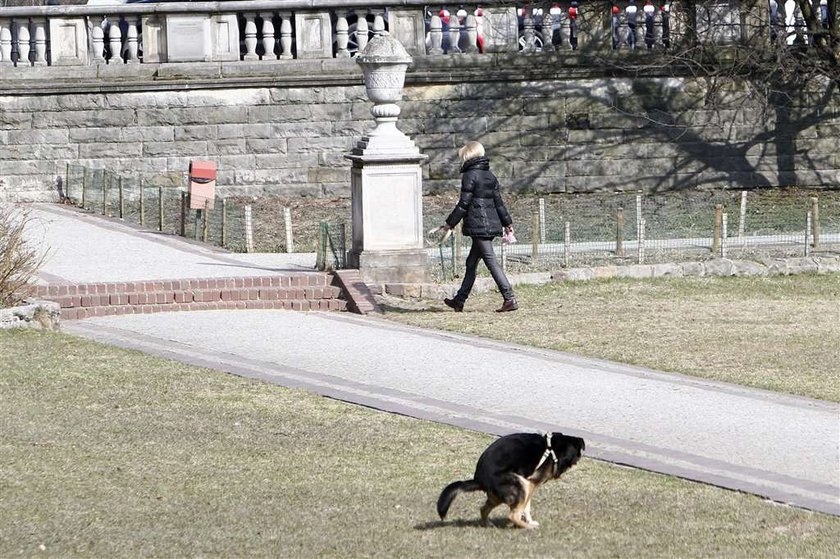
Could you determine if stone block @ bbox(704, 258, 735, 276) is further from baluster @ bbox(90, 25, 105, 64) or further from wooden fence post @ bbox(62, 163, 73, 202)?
baluster @ bbox(90, 25, 105, 64)

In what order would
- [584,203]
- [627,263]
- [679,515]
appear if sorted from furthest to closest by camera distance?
[584,203]
[627,263]
[679,515]

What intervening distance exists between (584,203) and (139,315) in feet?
35.1

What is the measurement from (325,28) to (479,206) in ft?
33.9

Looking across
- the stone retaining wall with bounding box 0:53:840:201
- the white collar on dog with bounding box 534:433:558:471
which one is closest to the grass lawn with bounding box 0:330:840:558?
the white collar on dog with bounding box 534:433:558:471

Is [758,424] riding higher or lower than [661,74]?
lower

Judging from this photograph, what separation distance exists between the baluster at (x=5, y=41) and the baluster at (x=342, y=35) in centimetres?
503

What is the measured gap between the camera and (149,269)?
1702 centimetres

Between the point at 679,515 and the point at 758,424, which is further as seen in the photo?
the point at 758,424

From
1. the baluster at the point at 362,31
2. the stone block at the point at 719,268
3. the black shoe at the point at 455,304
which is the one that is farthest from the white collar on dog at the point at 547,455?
the baluster at the point at 362,31

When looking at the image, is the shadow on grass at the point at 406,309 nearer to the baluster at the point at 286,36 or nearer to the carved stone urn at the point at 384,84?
the carved stone urn at the point at 384,84

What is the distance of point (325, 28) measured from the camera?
24891mm

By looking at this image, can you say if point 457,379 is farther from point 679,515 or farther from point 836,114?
point 836,114

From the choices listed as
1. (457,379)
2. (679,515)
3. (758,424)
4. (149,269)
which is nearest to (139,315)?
(149,269)

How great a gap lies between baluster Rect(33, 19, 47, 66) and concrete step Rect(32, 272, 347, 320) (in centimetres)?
1015
